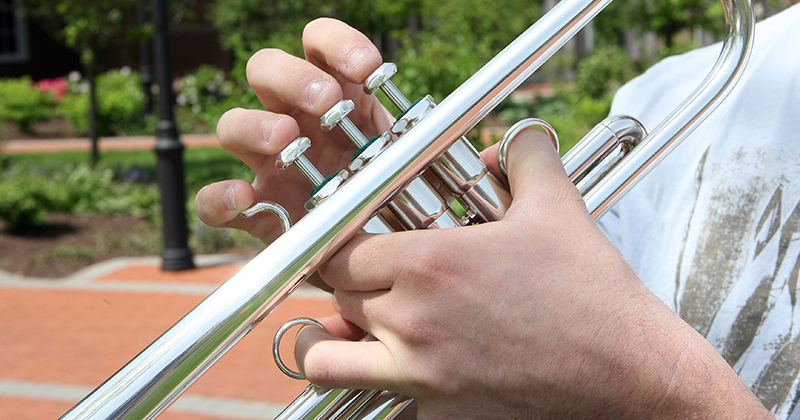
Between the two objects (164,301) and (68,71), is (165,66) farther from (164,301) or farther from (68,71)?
(68,71)

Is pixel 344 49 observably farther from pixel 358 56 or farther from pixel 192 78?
pixel 192 78

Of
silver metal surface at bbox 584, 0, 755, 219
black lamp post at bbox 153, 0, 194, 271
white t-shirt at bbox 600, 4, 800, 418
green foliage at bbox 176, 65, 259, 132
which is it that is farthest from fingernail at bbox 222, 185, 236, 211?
green foliage at bbox 176, 65, 259, 132

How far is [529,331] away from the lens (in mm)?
794

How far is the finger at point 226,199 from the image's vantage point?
1.07 metres

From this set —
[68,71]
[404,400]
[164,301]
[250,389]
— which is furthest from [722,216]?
[68,71]

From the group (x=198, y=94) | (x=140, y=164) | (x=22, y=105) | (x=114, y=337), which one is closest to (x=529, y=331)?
(x=114, y=337)

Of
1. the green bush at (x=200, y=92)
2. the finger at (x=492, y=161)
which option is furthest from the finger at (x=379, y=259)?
the green bush at (x=200, y=92)

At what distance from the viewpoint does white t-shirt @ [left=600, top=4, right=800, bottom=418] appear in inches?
44.8

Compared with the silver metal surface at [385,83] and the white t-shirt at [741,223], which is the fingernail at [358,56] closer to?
the silver metal surface at [385,83]

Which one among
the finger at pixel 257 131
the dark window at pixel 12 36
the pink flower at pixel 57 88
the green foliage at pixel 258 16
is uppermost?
the dark window at pixel 12 36

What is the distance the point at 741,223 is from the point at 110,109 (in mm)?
17108

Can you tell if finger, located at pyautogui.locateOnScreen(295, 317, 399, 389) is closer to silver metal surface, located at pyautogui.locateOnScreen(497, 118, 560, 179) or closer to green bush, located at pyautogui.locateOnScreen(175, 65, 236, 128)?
silver metal surface, located at pyautogui.locateOnScreen(497, 118, 560, 179)

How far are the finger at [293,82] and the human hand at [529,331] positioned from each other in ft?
0.95

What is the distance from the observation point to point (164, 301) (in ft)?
18.2
